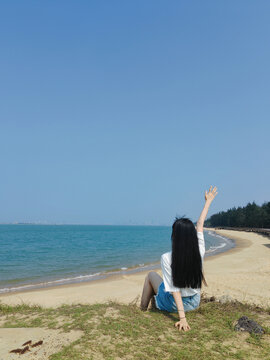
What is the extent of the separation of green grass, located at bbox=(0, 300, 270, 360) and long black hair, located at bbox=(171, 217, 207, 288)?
2.58ft

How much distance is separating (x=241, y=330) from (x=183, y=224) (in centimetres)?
191

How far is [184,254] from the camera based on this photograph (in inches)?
167

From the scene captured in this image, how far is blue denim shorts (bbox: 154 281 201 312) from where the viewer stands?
482 centimetres

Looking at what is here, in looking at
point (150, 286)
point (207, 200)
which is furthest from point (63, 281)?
point (207, 200)

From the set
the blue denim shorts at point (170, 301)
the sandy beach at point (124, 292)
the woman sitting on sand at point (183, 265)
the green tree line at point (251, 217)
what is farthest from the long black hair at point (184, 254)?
the green tree line at point (251, 217)

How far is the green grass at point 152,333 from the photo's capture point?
3586 mm

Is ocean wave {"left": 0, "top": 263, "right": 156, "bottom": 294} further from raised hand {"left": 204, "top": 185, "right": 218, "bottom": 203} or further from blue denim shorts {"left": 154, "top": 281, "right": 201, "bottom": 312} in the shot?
raised hand {"left": 204, "top": 185, "right": 218, "bottom": 203}

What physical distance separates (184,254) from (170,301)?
3.75ft

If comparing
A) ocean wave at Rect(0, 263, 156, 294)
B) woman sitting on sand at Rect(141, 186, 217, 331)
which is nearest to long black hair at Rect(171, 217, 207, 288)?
woman sitting on sand at Rect(141, 186, 217, 331)

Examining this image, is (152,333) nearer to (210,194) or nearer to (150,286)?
(150,286)

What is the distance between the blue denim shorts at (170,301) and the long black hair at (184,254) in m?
0.61

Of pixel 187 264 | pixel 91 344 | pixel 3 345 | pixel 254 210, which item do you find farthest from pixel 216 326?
pixel 254 210

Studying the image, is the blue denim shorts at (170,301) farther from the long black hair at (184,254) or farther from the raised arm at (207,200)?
the raised arm at (207,200)

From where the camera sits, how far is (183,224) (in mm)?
4273
